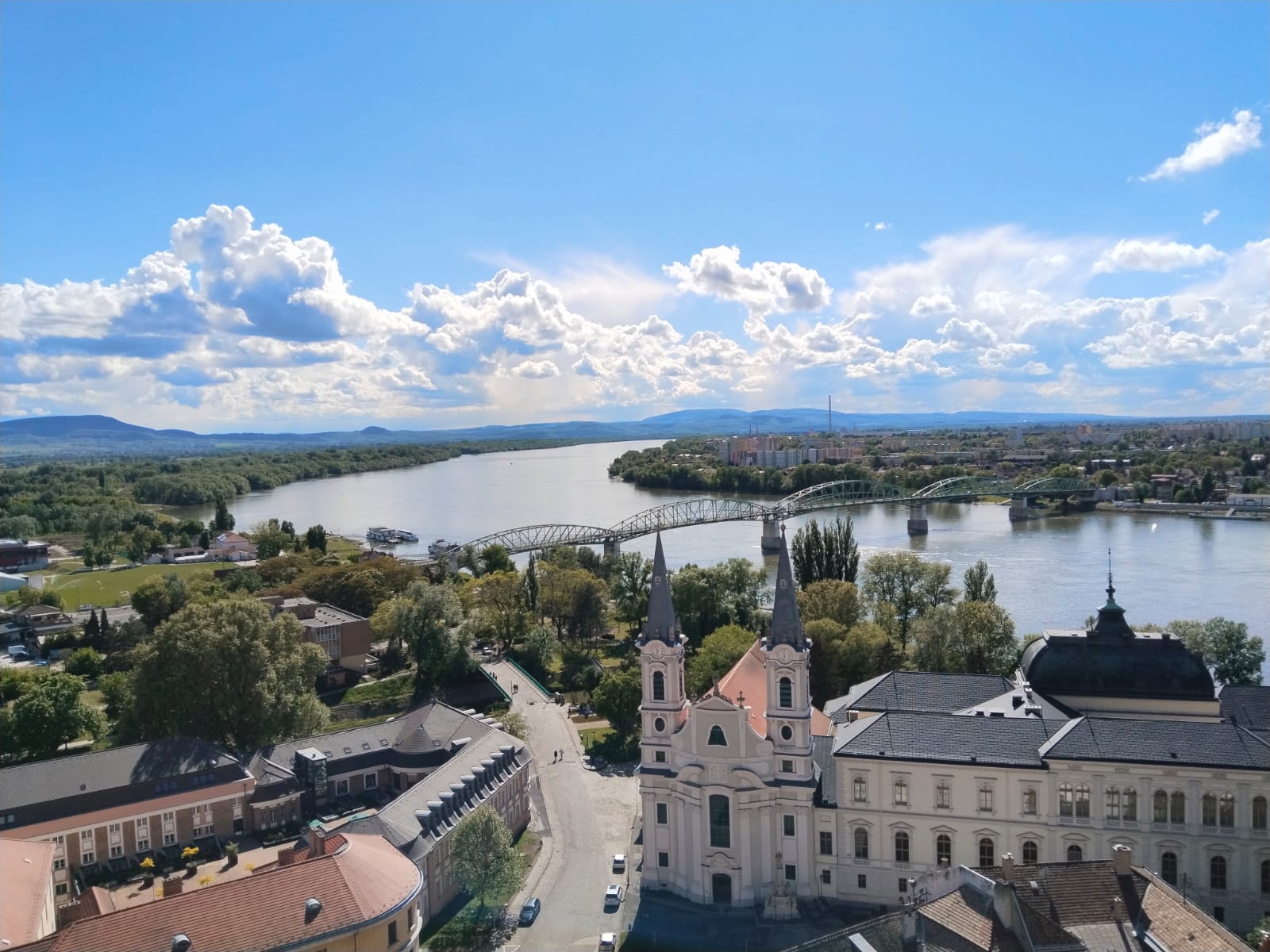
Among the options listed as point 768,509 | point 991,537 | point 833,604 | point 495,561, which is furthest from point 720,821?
point 768,509

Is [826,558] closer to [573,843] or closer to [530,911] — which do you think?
[573,843]

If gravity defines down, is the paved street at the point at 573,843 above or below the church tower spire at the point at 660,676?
below

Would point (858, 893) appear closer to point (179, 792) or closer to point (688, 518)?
point (179, 792)

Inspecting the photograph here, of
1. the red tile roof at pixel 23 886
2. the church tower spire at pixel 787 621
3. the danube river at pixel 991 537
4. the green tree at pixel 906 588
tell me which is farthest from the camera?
the danube river at pixel 991 537

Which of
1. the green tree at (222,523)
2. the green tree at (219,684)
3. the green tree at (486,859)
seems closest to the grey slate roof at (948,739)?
the green tree at (486,859)

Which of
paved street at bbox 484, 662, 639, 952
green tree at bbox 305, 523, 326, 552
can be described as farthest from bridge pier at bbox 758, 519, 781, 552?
paved street at bbox 484, 662, 639, 952

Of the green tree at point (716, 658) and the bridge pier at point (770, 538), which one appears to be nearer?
the green tree at point (716, 658)

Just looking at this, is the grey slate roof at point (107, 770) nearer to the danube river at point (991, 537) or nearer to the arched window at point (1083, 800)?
the arched window at point (1083, 800)
